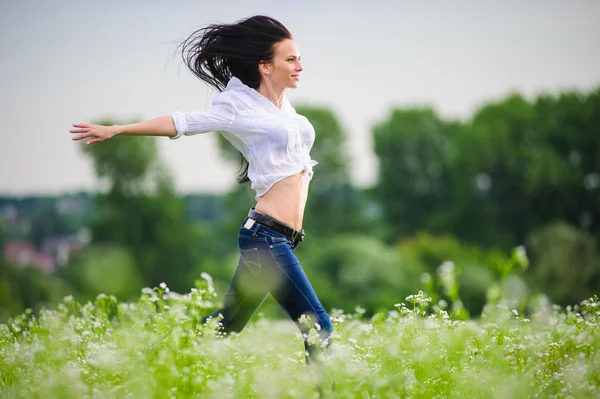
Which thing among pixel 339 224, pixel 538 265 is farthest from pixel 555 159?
pixel 339 224

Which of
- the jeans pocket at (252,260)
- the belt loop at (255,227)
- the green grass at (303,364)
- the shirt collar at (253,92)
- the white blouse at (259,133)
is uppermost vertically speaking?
the shirt collar at (253,92)

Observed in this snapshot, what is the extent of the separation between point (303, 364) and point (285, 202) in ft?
4.40

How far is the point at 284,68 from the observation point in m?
6.54

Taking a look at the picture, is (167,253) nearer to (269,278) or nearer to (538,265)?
(538,265)

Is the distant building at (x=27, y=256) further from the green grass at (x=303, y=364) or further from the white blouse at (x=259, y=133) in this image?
the white blouse at (x=259, y=133)

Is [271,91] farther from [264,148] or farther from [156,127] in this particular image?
[156,127]

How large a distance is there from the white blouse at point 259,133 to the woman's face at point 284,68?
11.3 inches

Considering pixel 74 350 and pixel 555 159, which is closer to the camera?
pixel 74 350

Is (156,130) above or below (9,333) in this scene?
above

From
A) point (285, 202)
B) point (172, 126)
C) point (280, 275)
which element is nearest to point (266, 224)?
point (285, 202)

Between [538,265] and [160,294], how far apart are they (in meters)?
44.0

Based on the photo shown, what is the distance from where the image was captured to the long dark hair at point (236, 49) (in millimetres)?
6633

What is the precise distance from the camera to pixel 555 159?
51.6 metres

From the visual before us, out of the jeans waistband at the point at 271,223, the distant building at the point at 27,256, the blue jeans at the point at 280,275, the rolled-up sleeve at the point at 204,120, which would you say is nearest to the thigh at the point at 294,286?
the blue jeans at the point at 280,275
